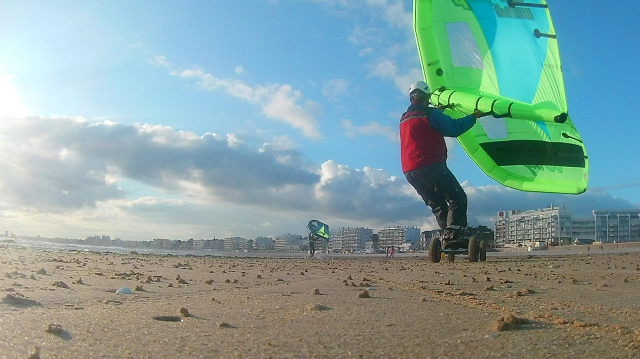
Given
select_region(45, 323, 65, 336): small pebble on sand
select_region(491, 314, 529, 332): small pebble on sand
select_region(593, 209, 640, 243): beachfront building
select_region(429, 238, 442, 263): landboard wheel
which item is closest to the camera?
select_region(491, 314, 529, 332): small pebble on sand

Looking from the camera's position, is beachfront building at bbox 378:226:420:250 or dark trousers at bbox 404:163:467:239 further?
beachfront building at bbox 378:226:420:250

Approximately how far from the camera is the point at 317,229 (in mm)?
55438

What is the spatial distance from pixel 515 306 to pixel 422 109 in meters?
4.22

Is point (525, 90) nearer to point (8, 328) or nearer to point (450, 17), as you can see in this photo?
point (450, 17)

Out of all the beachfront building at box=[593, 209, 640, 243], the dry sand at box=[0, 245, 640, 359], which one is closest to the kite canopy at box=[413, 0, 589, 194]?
the dry sand at box=[0, 245, 640, 359]

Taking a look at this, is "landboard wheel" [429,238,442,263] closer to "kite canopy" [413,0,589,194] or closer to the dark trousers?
the dark trousers

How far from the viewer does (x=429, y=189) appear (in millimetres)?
6867

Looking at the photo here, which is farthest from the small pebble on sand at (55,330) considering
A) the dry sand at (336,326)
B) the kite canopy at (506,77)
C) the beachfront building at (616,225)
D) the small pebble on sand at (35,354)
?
the beachfront building at (616,225)

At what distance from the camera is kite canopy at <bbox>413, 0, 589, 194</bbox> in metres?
7.54

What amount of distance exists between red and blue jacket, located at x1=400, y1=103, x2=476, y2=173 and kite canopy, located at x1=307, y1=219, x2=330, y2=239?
46.5 meters

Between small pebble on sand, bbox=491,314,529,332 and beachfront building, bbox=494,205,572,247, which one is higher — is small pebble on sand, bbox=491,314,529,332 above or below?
below

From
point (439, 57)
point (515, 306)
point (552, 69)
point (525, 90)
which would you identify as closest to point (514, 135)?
point (525, 90)

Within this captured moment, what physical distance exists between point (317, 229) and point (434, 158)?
49.2m

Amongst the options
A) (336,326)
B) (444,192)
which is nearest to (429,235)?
(444,192)
